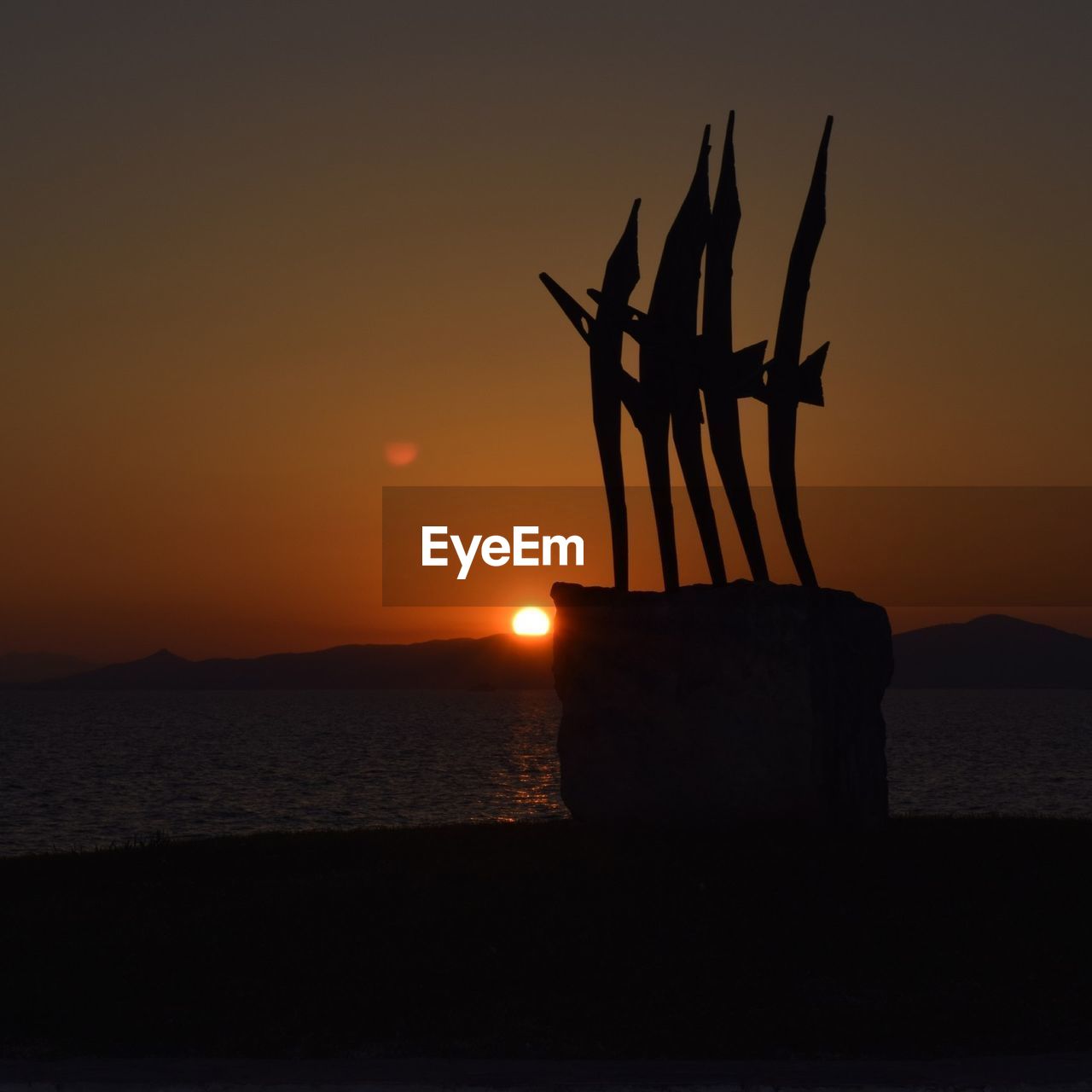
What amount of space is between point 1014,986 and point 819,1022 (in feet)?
5.84

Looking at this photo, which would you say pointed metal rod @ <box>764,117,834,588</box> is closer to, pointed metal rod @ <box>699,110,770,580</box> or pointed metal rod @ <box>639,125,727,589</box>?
pointed metal rod @ <box>699,110,770,580</box>

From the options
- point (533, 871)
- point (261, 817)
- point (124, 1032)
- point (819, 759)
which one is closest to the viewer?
point (124, 1032)

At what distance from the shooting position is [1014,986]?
1053 cm

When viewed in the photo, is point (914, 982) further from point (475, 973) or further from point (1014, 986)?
point (475, 973)

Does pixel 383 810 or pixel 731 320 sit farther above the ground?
pixel 731 320

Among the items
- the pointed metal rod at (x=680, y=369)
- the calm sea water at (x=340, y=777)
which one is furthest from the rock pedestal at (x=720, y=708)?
the calm sea water at (x=340, y=777)

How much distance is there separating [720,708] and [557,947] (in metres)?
4.66

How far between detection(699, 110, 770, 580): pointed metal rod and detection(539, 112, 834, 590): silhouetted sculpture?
1 cm

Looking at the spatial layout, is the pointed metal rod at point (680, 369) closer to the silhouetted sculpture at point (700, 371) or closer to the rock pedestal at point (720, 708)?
the silhouetted sculpture at point (700, 371)

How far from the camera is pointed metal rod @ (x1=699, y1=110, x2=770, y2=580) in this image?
54.1 ft

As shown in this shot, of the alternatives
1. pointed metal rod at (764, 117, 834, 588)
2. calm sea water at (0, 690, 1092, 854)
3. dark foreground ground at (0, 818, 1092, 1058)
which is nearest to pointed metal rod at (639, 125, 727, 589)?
pointed metal rod at (764, 117, 834, 588)

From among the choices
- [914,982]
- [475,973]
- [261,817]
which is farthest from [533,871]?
[261,817]

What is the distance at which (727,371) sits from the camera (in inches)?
→ 651

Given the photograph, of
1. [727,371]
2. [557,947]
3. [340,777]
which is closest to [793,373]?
[727,371]
